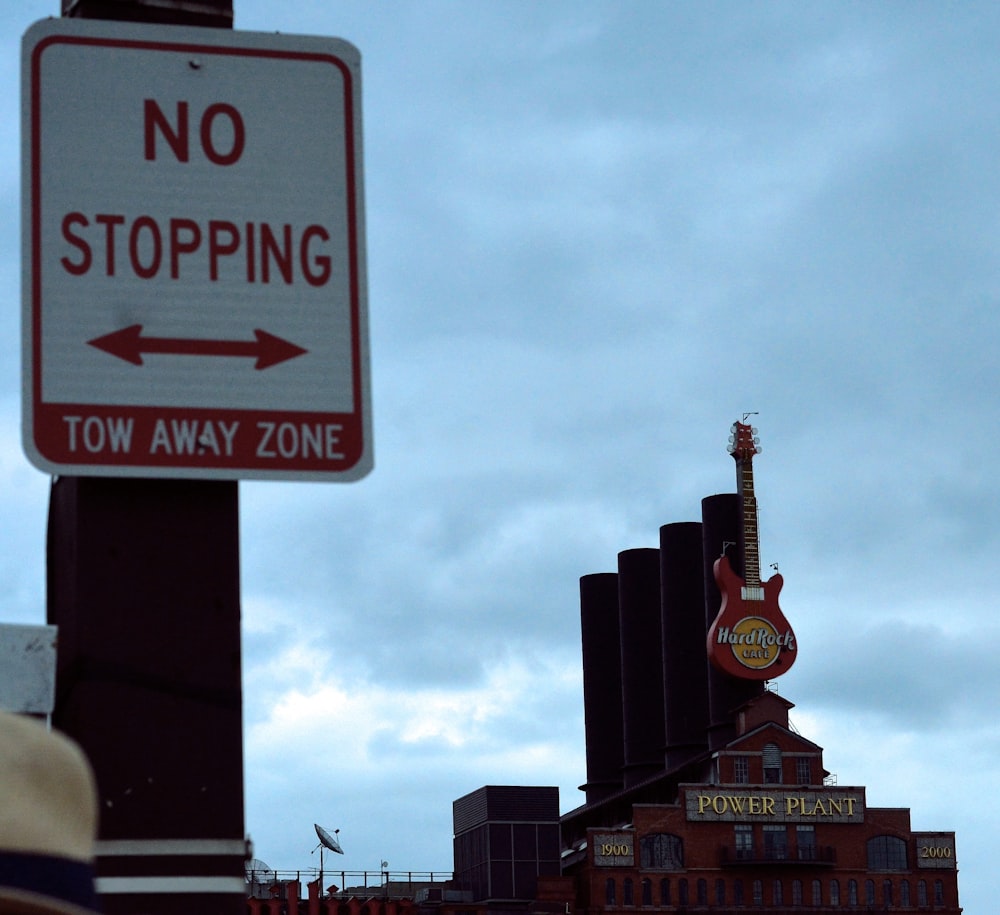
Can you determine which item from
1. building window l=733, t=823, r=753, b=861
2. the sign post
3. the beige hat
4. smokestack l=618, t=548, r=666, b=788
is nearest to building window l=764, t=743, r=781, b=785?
building window l=733, t=823, r=753, b=861

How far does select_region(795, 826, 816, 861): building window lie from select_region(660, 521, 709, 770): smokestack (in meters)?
6.44

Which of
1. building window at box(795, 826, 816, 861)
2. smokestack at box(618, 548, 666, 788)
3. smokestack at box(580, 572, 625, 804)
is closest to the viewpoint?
building window at box(795, 826, 816, 861)

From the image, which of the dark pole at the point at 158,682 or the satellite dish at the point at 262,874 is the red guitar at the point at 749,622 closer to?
the satellite dish at the point at 262,874

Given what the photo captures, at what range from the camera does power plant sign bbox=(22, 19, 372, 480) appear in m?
4.79

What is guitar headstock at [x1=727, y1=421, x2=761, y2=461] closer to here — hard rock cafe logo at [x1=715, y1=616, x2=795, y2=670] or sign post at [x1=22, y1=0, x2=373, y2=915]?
hard rock cafe logo at [x1=715, y1=616, x2=795, y2=670]

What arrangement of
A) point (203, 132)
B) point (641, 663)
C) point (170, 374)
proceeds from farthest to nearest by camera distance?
point (641, 663) < point (203, 132) < point (170, 374)

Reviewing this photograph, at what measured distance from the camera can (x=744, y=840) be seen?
228 ft

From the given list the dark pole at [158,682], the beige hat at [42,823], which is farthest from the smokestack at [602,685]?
the beige hat at [42,823]

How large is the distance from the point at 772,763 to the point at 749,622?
19.5 ft

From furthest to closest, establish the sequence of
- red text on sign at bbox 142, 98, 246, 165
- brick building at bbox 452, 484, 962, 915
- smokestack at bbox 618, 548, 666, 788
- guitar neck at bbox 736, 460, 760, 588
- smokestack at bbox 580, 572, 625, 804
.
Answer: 1. smokestack at bbox 580, 572, 625, 804
2. smokestack at bbox 618, 548, 666, 788
3. guitar neck at bbox 736, 460, 760, 588
4. brick building at bbox 452, 484, 962, 915
5. red text on sign at bbox 142, 98, 246, 165

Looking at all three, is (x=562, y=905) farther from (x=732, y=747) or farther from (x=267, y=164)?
(x=267, y=164)

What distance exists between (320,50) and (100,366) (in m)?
1.09

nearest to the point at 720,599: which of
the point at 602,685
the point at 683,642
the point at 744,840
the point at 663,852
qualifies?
the point at 683,642

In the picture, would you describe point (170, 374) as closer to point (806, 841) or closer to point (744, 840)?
point (744, 840)
